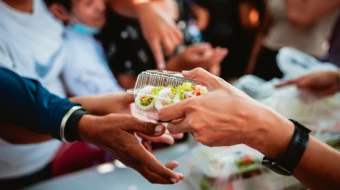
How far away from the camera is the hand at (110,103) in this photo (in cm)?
117

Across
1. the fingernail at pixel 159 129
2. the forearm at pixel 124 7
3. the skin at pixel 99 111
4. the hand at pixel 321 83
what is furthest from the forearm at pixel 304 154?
the forearm at pixel 124 7

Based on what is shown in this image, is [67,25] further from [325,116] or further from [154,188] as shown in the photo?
[325,116]

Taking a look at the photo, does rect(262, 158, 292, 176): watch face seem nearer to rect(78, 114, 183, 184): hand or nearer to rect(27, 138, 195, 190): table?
rect(78, 114, 183, 184): hand

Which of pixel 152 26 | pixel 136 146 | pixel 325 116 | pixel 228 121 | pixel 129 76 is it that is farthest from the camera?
pixel 129 76

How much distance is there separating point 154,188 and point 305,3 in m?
1.59

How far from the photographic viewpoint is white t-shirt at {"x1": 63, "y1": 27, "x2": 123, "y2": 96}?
64.1 inches

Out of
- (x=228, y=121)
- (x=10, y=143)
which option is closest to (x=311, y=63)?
(x=228, y=121)

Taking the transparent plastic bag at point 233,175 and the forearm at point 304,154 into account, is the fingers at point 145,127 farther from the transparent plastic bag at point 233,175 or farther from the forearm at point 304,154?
the transparent plastic bag at point 233,175

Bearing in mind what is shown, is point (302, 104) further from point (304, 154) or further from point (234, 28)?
point (234, 28)

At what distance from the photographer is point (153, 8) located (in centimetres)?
170

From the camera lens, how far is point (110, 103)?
1.19 metres

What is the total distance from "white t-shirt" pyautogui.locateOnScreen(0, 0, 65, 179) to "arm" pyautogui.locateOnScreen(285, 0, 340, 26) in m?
1.53

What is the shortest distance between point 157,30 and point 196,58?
26cm

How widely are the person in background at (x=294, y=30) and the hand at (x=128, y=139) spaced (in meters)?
1.52
